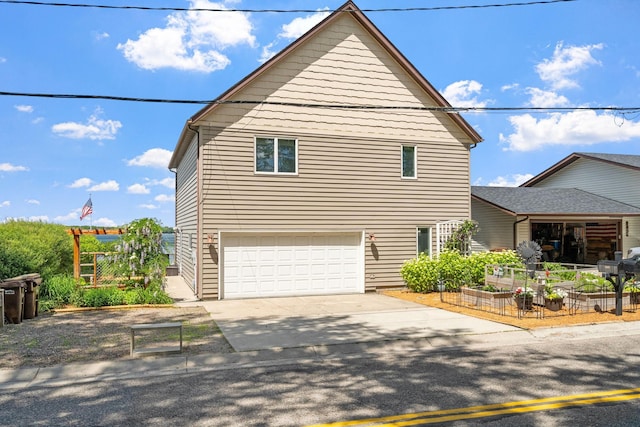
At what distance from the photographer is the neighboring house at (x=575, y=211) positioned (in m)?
24.7

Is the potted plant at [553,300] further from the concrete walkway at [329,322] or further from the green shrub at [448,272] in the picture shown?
the green shrub at [448,272]

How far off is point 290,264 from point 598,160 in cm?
2165

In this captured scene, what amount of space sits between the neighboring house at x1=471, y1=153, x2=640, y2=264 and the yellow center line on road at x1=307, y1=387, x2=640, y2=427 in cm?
1803

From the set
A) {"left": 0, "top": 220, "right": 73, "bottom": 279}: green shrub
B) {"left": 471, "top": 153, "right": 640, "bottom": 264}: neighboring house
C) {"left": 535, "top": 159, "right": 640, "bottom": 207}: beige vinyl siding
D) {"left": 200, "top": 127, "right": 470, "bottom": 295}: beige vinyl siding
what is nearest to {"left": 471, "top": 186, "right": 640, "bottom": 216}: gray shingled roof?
{"left": 471, "top": 153, "right": 640, "bottom": 264}: neighboring house

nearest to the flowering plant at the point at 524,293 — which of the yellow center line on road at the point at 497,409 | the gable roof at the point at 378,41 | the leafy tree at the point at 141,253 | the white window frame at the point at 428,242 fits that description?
the yellow center line on road at the point at 497,409

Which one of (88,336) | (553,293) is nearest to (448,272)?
(553,293)

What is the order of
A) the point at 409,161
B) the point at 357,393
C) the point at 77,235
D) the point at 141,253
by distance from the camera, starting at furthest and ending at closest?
1. the point at 409,161
2. the point at 77,235
3. the point at 141,253
4. the point at 357,393

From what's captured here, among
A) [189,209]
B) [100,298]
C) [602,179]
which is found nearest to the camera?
[100,298]

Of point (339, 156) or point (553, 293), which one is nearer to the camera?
point (553, 293)

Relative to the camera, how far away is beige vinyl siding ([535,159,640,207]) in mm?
27453

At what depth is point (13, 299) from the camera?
11.3m

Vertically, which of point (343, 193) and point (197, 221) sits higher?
point (343, 193)

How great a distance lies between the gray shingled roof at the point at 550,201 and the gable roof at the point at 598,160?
208cm

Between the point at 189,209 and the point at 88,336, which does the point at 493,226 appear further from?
the point at 88,336
